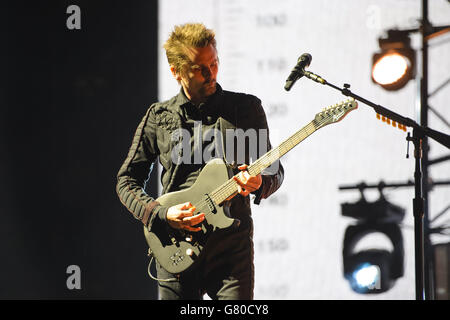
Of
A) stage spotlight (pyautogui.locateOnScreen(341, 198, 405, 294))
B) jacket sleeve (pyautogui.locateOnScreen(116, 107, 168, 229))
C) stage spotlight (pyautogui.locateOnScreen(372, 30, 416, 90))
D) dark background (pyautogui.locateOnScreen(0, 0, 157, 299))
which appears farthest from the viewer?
dark background (pyautogui.locateOnScreen(0, 0, 157, 299))

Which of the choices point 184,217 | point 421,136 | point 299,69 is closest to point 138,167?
point 184,217

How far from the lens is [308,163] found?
3318 mm

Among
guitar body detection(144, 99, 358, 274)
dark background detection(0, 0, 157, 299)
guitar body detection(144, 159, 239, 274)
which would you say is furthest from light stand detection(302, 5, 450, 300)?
dark background detection(0, 0, 157, 299)

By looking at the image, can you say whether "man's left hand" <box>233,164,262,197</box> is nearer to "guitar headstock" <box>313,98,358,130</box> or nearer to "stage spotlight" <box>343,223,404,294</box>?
"guitar headstock" <box>313,98,358,130</box>

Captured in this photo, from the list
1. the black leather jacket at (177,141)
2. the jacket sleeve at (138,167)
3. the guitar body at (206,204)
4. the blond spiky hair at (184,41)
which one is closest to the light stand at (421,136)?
the guitar body at (206,204)

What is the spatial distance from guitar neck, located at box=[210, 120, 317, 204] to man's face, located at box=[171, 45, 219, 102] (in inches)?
14.3

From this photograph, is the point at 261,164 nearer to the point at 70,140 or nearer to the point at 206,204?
the point at 206,204

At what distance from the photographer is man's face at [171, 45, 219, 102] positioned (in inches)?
82.7

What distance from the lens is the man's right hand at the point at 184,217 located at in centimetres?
207

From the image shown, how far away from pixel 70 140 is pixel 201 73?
166cm

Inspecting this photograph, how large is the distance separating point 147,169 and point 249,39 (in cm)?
139

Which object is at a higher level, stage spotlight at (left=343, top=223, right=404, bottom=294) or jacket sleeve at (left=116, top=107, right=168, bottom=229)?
jacket sleeve at (left=116, top=107, right=168, bottom=229)

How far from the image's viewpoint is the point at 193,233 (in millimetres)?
2117
